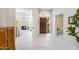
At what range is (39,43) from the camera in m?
4.52

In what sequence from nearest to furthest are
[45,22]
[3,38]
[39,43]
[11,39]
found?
[3,38], [11,39], [39,43], [45,22]

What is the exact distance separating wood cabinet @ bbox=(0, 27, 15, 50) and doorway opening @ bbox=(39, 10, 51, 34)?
86 cm

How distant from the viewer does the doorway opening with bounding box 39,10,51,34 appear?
4.55 metres

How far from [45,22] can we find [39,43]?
641mm

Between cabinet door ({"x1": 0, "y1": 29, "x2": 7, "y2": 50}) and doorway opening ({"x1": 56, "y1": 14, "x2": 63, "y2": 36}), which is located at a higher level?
doorway opening ({"x1": 56, "y1": 14, "x2": 63, "y2": 36})

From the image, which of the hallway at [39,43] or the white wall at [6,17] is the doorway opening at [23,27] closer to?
the hallway at [39,43]

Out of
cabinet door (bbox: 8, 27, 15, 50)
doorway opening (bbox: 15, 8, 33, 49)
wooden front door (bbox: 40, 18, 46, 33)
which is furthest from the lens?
wooden front door (bbox: 40, 18, 46, 33)

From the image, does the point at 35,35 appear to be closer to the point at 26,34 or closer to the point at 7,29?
the point at 26,34

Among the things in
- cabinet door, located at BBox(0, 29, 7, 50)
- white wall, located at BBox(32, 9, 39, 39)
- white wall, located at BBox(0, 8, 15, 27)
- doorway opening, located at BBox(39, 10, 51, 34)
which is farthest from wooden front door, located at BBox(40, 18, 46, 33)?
cabinet door, located at BBox(0, 29, 7, 50)

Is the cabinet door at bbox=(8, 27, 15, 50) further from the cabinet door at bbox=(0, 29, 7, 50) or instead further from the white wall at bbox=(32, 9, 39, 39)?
the white wall at bbox=(32, 9, 39, 39)

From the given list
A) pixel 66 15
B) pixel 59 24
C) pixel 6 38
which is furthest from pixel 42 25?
pixel 6 38

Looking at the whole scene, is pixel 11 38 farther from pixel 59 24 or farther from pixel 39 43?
pixel 59 24
